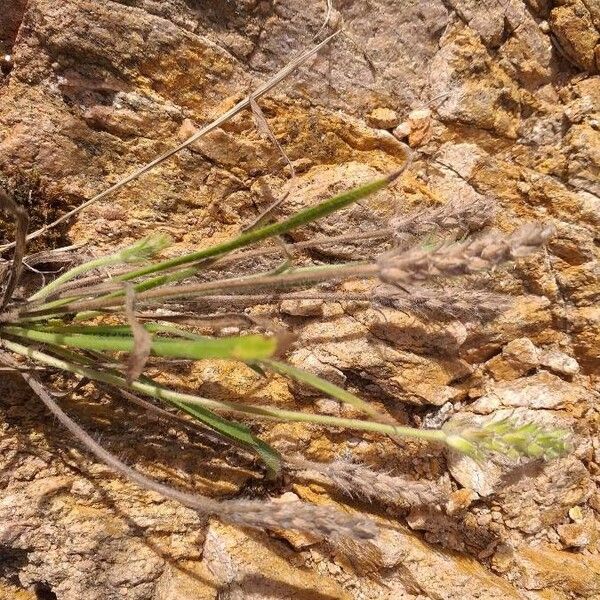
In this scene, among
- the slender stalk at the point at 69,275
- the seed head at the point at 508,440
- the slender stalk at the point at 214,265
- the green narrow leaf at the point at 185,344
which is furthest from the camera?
the slender stalk at the point at 69,275

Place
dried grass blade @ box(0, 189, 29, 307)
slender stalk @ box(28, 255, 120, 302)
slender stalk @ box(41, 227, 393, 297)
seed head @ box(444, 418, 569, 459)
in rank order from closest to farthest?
1. seed head @ box(444, 418, 569, 459)
2. dried grass blade @ box(0, 189, 29, 307)
3. slender stalk @ box(41, 227, 393, 297)
4. slender stalk @ box(28, 255, 120, 302)

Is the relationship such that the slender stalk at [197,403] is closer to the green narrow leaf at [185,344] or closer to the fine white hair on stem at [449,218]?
the green narrow leaf at [185,344]

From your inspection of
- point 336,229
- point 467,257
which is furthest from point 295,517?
point 336,229

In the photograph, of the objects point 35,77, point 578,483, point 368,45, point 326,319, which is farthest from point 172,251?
point 578,483

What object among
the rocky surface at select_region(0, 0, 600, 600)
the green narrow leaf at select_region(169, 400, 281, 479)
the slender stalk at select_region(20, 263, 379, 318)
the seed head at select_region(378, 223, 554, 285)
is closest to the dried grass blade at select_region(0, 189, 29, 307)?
the slender stalk at select_region(20, 263, 379, 318)

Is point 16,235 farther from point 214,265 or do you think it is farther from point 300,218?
point 300,218

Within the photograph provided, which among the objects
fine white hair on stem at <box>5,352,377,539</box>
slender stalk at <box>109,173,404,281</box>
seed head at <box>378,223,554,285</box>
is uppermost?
slender stalk at <box>109,173,404,281</box>

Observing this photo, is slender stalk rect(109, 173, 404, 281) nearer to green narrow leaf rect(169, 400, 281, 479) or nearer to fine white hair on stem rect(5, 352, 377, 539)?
green narrow leaf rect(169, 400, 281, 479)

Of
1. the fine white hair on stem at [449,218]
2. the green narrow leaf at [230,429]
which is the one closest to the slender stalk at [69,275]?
the green narrow leaf at [230,429]

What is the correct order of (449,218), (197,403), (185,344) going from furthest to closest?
(449,218) → (197,403) → (185,344)
